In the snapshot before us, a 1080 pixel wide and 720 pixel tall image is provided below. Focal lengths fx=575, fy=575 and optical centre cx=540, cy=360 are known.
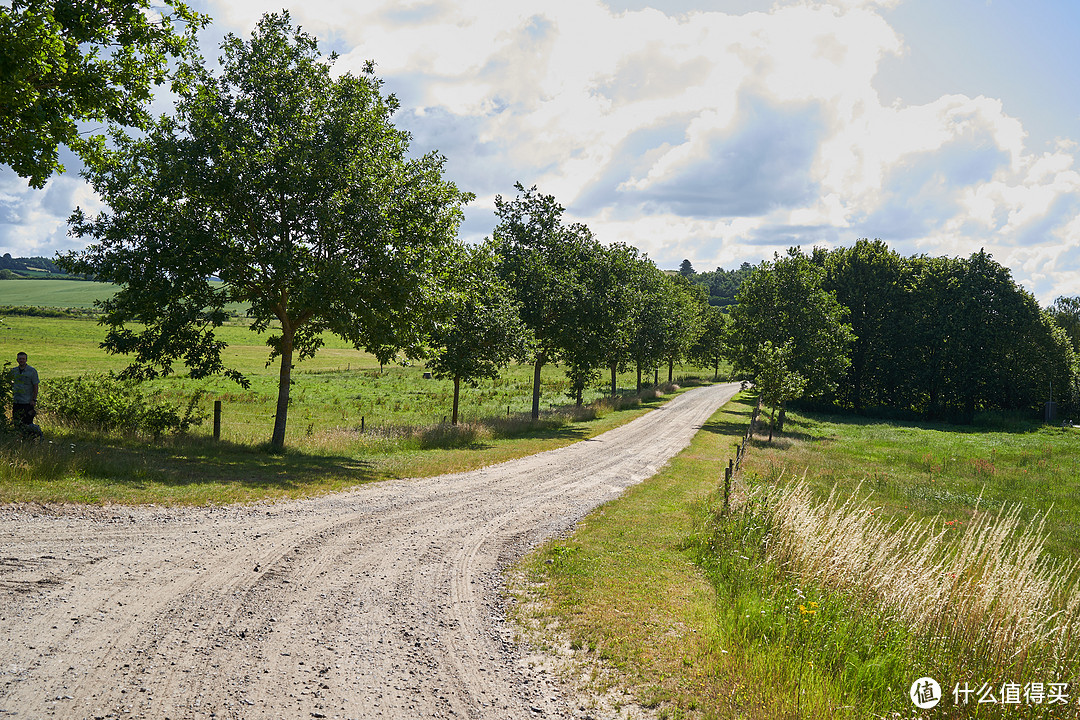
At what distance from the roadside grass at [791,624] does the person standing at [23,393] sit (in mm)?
14826

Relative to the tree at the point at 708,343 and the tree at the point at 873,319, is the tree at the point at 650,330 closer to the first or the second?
the tree at the point at 873,319

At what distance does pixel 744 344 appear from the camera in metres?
44.9

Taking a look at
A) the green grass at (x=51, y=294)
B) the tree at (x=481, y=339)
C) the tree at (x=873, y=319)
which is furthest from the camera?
the green grass at (x=51, y=294)

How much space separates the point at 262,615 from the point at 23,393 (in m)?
13.4

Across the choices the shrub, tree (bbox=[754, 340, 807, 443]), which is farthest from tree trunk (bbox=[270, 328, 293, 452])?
tree (bbox=[754, 340, 807, 443])

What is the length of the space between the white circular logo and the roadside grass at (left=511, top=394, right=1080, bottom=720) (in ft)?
0.40

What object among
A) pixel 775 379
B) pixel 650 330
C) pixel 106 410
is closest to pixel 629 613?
pixel 106 410

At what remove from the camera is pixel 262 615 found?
730 cm

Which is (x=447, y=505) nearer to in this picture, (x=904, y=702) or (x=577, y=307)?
(x=904, y=702)

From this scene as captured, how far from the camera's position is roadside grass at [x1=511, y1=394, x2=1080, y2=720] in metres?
6.67

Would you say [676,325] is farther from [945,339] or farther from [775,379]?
[945,339]

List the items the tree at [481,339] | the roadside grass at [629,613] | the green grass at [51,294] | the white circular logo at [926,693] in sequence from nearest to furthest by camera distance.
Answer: the roadside grass at [629,613] → the white circular logo at [926,693] → the tree at [481,339] → the green grass at [51,294]

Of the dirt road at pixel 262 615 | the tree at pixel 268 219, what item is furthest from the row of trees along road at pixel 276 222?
the dirt road at pixel 262 615

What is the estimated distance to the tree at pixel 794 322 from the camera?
43.2m
